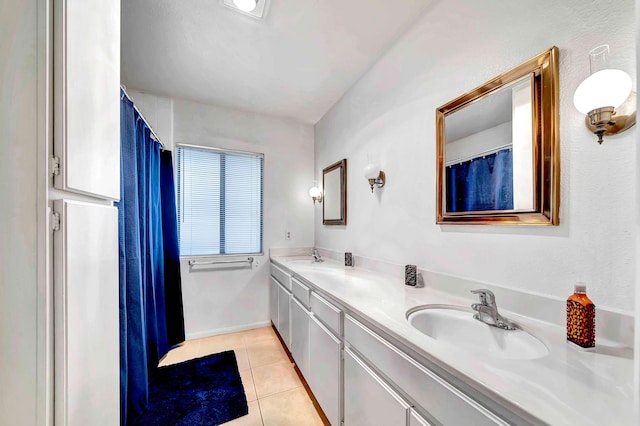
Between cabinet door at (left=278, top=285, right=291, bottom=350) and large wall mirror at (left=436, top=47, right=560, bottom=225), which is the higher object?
large wall mirror at (left=436, top=47, right=560, bottom=225)

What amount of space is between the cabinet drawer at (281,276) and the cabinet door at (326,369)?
0.62 meters

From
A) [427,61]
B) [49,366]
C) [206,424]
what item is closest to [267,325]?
[206,424]

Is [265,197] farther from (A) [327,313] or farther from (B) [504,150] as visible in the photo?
(B) [504,150]

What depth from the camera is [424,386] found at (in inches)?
31.5

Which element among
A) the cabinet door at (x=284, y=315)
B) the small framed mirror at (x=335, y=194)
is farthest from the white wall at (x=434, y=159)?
the cabinet door at (x=284, y=315)

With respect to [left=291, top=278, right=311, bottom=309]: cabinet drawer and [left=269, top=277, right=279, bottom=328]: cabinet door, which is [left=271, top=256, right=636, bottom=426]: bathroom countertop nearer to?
[left=291, top=278, right=311, bottom=309]: cabinet drawer

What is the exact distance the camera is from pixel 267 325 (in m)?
2.94

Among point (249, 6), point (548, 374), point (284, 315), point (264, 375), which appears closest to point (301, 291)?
point (284, 315)

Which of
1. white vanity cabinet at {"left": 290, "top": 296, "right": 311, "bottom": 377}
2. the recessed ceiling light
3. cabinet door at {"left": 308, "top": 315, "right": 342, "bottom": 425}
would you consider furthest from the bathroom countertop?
the recessed ceiling light

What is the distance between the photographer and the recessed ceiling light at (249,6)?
1434 mm

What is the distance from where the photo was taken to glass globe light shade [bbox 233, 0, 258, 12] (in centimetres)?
142

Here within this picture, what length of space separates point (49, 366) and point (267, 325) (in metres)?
2.56

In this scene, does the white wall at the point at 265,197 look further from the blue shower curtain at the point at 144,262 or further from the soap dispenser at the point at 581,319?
the soap dispenser at the point at 581,319

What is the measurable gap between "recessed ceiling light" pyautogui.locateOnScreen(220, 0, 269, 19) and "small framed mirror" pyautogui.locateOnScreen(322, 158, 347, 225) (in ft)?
4.50
